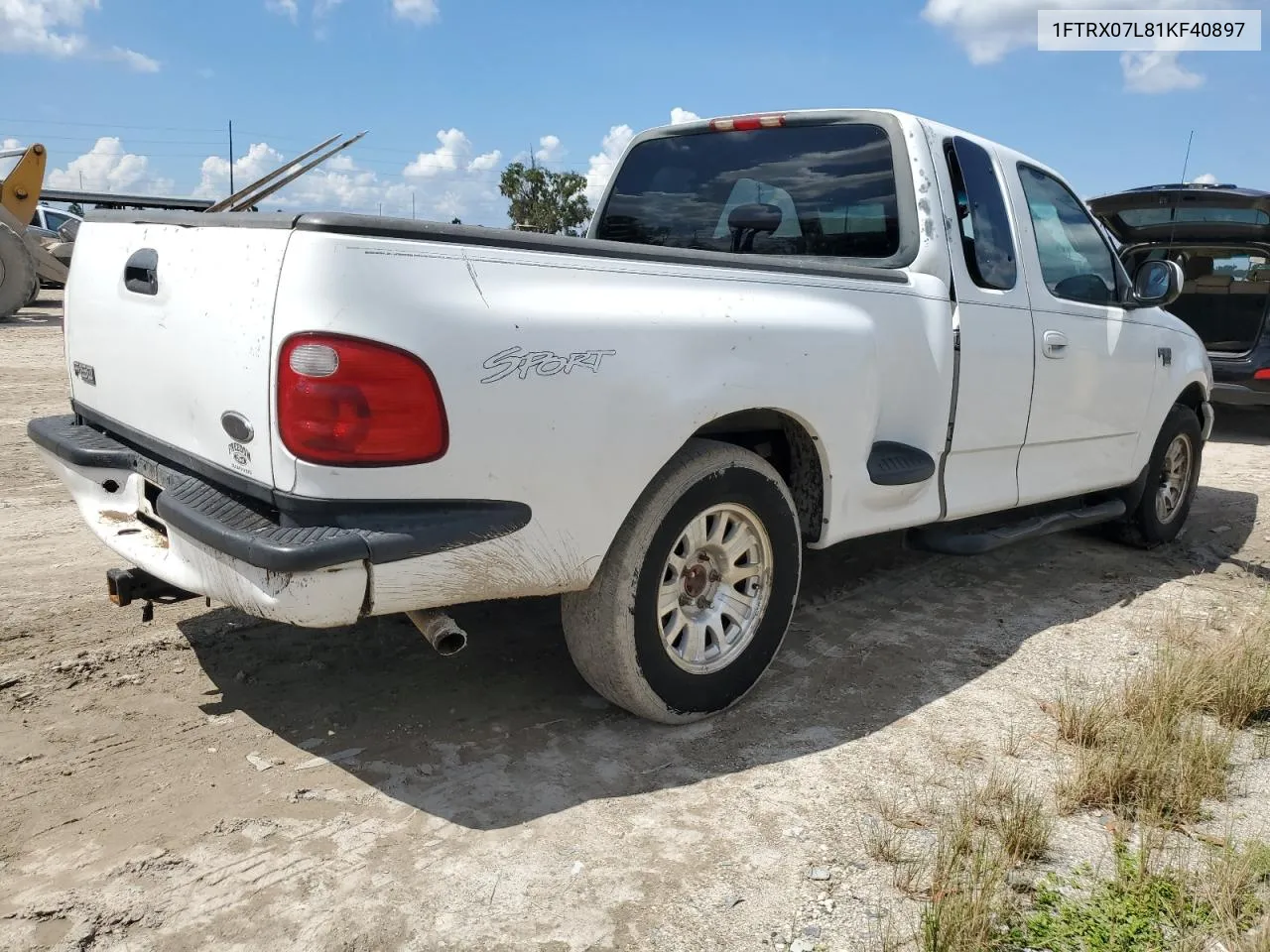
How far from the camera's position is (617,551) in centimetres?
300

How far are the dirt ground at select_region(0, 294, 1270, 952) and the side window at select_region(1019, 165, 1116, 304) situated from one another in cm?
152

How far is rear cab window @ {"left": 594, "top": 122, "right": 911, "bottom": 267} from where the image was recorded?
416cm

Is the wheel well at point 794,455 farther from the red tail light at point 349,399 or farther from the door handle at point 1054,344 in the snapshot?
the door handle at point 1054,344

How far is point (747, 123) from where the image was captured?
4520mm

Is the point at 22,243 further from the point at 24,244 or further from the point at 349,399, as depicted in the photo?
the point at 349,399

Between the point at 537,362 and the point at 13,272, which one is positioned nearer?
the point at 537,362

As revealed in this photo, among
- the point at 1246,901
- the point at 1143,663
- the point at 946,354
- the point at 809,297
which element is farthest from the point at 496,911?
the point at 1143,663

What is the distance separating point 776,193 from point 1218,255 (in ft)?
24.1

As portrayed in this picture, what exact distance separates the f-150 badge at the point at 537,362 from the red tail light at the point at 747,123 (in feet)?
7.06

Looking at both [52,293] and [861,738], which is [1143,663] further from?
[52,293]

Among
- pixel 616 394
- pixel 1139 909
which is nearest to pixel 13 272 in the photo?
pixel 616 394

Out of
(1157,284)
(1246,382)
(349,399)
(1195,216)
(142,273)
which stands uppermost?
(1195,216)

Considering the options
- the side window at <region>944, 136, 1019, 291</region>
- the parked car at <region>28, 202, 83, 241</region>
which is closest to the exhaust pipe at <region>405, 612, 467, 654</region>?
the side window at <region>944, 136, 1019, 291</region>

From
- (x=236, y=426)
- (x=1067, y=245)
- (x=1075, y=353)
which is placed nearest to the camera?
(x=236, y=426)
